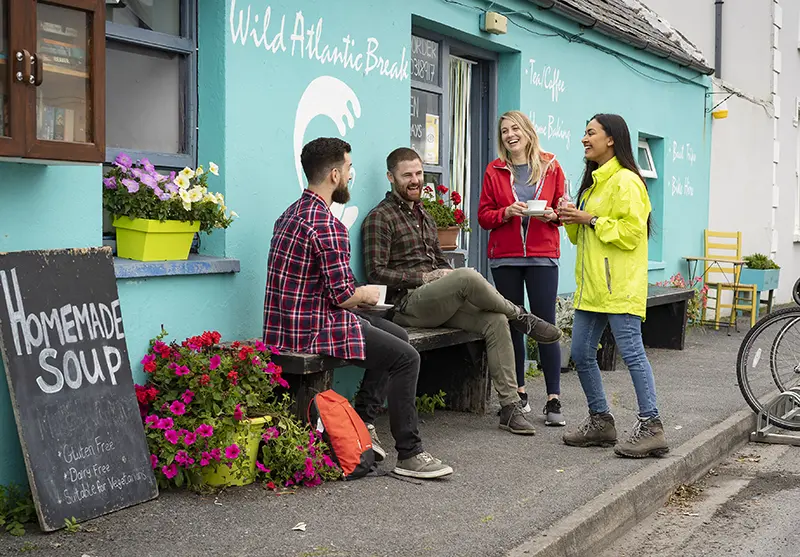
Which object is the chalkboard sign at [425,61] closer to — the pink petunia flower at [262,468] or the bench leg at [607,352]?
the bench leg at [607,352]

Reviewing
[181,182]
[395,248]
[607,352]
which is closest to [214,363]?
[181,182]

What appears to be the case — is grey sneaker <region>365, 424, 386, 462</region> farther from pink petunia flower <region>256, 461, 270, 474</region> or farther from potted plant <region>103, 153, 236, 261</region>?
potted plant <region>103, 153, 236, 261</region>

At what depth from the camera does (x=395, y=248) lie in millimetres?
6570

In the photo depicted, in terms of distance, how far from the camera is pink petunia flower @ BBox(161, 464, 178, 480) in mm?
4625

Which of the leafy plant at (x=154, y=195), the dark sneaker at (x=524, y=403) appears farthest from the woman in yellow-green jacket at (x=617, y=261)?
the leafy plant at (x=154, y=195)

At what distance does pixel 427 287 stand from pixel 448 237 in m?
1.24

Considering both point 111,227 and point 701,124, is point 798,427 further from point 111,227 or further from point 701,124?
point 701,124

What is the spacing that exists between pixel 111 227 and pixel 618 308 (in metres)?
2.85

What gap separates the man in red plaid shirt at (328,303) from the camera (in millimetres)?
5070

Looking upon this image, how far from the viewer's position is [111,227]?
17.1ft

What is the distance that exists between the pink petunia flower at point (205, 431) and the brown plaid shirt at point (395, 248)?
2115 millimetres

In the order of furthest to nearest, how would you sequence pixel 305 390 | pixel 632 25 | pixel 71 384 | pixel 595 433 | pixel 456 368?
pixel 632 25
pixel 456 368
pixel 595 433
pixel 305 390
pixel 71 384

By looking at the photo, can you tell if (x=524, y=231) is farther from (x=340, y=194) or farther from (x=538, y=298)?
(x=340, y=194)

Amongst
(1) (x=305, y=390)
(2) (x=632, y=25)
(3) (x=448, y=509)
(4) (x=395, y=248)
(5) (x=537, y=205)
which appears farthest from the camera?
(2) (x=632, y=25)
